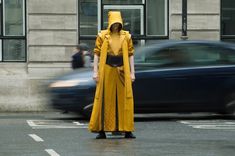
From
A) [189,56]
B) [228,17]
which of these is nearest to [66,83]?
[189,56]

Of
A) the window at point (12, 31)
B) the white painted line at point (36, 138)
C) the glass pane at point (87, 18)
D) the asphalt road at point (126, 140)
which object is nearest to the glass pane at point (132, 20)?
the glass pane at point (87, 18)

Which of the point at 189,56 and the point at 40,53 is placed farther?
the point at 40,53

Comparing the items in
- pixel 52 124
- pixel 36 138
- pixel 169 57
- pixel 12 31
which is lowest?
pixel 52 124

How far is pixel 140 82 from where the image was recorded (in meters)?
15.1

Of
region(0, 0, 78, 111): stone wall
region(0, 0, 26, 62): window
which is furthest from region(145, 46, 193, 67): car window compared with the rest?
region(0, 0, 26, 62): window

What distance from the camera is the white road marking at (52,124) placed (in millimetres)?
14125

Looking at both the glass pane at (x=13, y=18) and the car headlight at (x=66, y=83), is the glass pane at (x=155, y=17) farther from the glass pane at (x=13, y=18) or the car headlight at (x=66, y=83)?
the car headlight at (x=66, y=83)

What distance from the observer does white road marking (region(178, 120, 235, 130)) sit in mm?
13922

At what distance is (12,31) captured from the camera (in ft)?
68.1

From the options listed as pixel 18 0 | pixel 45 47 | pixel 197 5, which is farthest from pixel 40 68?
pixel 197 5

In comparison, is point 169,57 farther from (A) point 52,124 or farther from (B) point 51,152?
(B) point 51,152

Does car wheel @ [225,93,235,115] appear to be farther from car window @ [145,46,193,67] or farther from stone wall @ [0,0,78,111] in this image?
stone wall @ [0,0,78,111]

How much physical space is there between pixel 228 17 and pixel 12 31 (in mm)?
5916

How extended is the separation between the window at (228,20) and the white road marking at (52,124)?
7293mm
